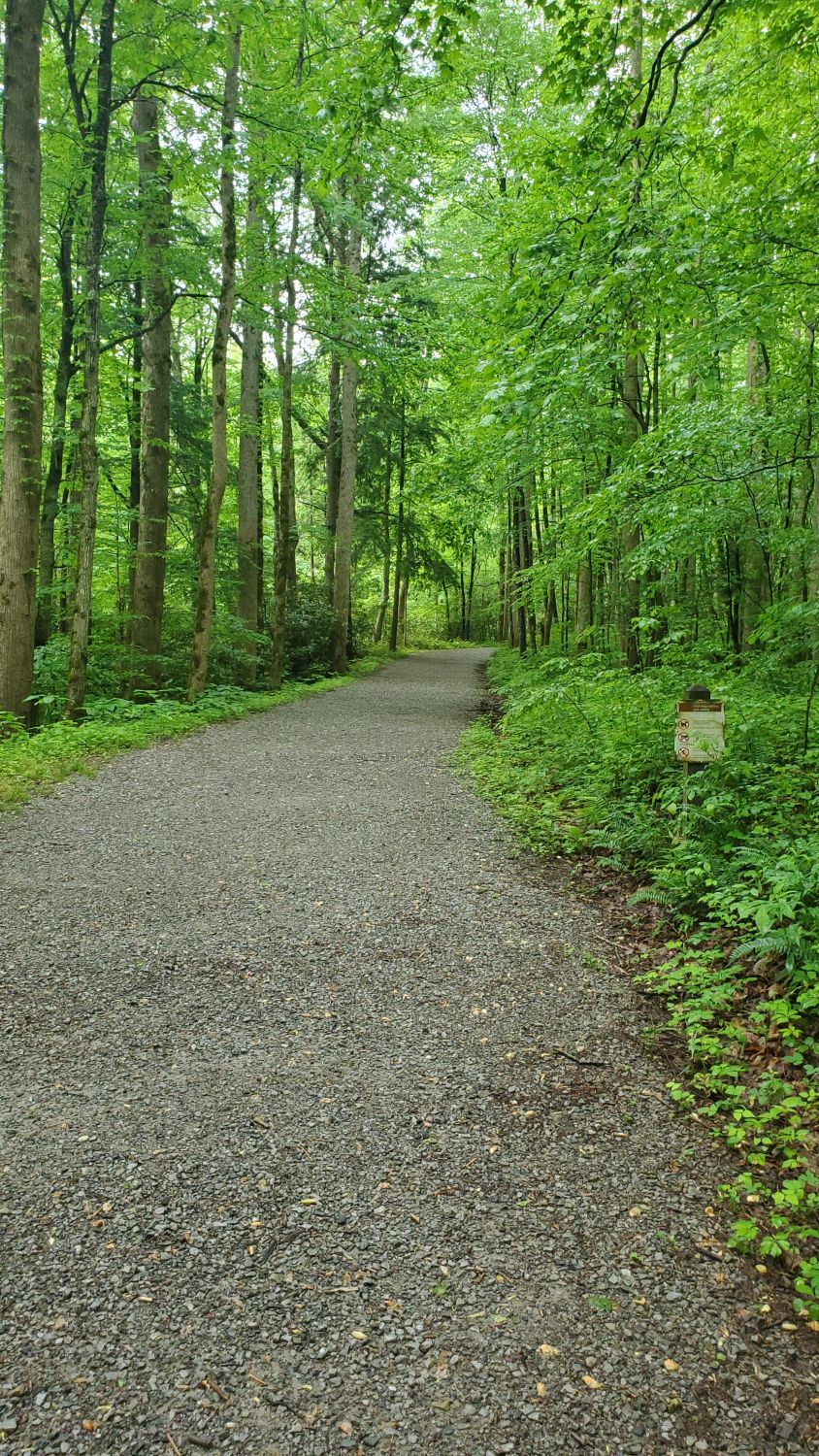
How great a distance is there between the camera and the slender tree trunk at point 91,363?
8.58 m

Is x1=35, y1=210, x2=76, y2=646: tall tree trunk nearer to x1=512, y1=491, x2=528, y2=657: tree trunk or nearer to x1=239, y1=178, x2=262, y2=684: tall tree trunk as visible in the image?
x1=239, y1=178, x2=262, y2=684: tall tree trunk

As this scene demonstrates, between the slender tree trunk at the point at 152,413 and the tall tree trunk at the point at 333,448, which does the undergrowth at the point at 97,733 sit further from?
the tall tree trunk at the point at 333,448

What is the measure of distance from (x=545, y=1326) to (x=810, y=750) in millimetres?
4131

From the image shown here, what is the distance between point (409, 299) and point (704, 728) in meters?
16.7

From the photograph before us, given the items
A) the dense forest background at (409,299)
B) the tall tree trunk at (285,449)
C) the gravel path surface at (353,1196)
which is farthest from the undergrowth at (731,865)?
the tall tree trunk at (285,449)

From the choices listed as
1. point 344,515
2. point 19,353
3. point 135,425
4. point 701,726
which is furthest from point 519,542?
point 701,726

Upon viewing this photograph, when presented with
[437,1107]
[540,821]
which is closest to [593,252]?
[540,821]

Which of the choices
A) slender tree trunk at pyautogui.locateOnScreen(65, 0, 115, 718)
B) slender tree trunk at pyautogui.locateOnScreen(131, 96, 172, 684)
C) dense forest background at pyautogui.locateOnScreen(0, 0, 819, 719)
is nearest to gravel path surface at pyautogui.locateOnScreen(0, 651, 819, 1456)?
dense forest background at pyautogui.locateOnScreen(0, 0, 819, 719)

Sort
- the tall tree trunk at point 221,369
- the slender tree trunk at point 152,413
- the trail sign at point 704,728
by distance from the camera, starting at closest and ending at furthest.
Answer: the trail sign at point 704,728 → the tall tree trunk at point 221,369 → the slender tree trunk at point 152,413

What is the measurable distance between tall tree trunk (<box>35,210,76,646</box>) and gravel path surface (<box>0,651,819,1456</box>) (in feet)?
29.3

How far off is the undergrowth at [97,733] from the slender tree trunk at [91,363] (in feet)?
2.52

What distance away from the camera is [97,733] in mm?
8836

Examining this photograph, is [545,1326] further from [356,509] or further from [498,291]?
[356,509]

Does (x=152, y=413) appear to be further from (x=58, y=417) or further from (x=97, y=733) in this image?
(x=97, y=733)
